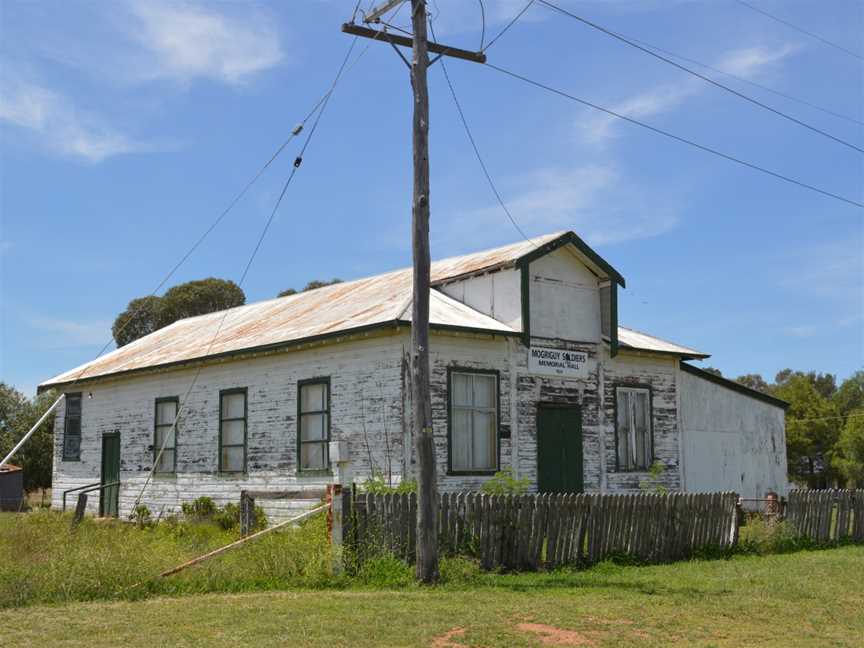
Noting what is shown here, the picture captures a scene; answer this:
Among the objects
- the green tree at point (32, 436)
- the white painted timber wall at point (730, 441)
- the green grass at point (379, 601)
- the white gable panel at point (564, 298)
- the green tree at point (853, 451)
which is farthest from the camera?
the green tree at point (853, 451)

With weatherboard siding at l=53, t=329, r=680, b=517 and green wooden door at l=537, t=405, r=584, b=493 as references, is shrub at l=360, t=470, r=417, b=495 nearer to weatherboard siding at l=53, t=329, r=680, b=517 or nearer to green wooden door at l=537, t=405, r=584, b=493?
weatherboard siding at l=53, t=329, r=680, b=517

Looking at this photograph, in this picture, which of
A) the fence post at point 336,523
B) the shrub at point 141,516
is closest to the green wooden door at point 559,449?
the fence post at point 336,523

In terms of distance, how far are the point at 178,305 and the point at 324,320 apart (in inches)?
1632

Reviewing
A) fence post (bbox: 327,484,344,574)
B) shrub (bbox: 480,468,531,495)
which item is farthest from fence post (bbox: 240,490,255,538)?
shrub (bbox: 480,468,531,495)

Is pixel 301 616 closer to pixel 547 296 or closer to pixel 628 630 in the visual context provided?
pixel 628 630

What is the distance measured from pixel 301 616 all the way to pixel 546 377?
1004 cm

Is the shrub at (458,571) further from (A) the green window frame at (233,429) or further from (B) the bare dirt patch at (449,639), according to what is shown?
(A) the green window frame at (233,429)

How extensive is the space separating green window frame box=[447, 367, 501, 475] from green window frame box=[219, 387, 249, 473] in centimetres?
487

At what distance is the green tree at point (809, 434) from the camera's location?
6206 cm

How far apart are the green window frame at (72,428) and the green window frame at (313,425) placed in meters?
9.76

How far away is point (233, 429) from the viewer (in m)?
20.5

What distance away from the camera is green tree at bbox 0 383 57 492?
4281cm

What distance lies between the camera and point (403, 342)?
16875 mm

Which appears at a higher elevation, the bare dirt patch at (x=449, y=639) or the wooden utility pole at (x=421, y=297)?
the wooden utility pole at (x=421, y=297)
